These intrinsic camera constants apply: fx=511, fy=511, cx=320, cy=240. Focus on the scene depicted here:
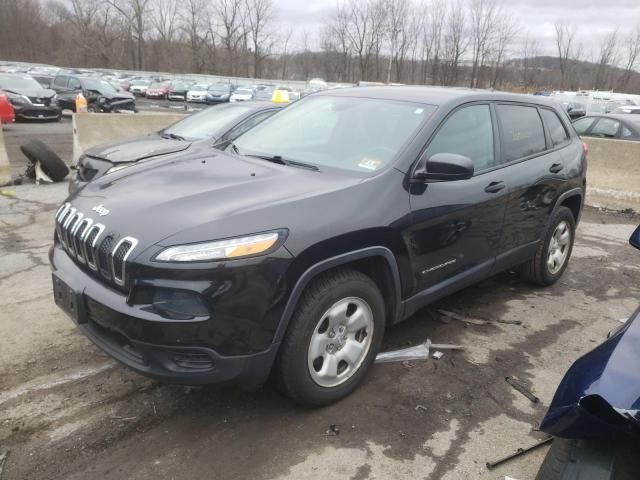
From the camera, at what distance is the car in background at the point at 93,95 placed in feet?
68.8

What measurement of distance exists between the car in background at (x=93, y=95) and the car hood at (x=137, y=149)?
1550cm

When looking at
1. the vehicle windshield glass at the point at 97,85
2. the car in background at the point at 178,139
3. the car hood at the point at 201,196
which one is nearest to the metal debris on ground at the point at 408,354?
the car hood at the point at 201,196

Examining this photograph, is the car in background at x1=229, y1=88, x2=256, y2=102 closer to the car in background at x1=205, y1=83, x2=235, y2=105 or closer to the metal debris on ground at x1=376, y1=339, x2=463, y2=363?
the car in background at x1=205, y1=83, x2=235, y2=105

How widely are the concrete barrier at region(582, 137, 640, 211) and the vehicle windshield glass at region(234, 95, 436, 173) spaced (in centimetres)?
679

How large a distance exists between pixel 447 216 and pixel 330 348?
1.16 m

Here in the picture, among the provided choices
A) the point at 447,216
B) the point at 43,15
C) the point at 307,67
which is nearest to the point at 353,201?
the point at 447,216

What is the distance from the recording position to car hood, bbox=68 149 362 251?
2402 mm

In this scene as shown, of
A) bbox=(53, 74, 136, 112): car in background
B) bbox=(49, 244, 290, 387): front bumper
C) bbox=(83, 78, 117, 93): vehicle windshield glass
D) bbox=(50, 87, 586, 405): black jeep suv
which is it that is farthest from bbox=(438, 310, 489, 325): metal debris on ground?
bbox=(83, 78, 117, 93): vehicle windshield glass

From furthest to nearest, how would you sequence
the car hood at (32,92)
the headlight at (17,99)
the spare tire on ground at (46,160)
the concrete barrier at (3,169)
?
the car hood at (32,92), the headlight at (17,99), the spare tire on ground at (46,160), the concrete barrier at (3,169)

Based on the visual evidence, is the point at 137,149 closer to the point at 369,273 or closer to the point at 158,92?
the point at 369,273

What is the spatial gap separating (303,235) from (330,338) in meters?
0.65

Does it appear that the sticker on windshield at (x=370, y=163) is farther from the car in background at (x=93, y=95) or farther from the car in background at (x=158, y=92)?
the car in background at (x=158, y=92)

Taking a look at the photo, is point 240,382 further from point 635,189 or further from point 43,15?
point 43,15

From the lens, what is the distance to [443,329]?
397 centimetres
